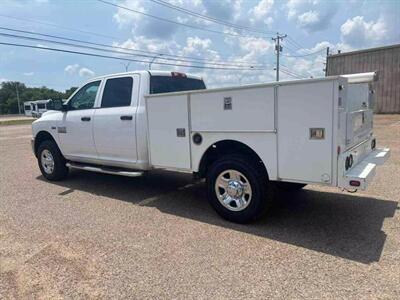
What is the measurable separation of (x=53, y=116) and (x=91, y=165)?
1.46m

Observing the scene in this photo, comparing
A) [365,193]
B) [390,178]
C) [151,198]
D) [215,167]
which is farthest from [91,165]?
[390,178]

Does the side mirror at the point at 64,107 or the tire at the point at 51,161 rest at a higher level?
the side mirror at the point at 64,107

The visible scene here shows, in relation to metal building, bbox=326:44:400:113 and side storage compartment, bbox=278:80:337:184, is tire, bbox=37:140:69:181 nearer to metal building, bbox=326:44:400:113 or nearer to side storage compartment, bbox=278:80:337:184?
side storage compartment, bbox=278:80:337:184

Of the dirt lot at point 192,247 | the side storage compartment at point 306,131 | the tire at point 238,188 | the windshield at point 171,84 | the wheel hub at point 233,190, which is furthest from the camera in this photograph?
the windshield at point 171,84

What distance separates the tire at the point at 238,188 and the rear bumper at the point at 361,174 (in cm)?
95

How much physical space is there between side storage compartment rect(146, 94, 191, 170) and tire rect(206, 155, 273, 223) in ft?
1.77

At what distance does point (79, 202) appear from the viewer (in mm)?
6012

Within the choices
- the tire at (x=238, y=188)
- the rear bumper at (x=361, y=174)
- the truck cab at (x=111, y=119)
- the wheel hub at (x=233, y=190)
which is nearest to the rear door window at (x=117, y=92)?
the truck cab at (x=111, y=119)

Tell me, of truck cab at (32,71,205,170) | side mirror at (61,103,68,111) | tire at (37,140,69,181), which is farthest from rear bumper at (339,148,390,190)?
tire at (37,140,69,181)

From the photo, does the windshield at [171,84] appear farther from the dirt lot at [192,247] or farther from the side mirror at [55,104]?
the side mirror at [55,104]

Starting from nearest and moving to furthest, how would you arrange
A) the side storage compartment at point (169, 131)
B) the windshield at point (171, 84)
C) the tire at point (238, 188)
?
the tire at point (238, 188) → the side storage compartment at point (169, 131) → the windshield at point (171, 84)

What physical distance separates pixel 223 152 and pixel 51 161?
14.5 feet

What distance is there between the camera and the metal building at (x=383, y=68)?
87.0 feet

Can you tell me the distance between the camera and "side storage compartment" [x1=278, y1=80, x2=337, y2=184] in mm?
3816
